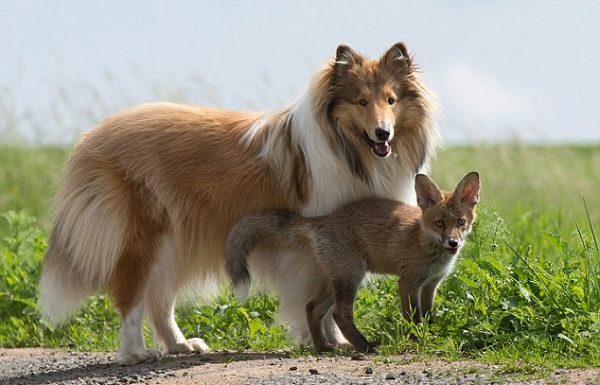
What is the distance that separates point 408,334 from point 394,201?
0.93 metres

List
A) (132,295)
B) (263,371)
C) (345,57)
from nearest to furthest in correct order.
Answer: (263,371)
(345,57)
(132,295)

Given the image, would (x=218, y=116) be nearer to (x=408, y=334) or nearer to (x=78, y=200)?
(x=78, y=200)

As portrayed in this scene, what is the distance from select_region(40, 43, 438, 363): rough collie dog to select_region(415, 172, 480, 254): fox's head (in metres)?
0.38

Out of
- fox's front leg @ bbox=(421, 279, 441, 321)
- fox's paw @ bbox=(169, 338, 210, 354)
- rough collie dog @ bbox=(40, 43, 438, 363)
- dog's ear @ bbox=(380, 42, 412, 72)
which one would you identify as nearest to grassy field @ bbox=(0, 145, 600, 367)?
fox's front leg @ bbox=(421, 279, 441, 321)

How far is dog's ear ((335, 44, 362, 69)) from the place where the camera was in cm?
676

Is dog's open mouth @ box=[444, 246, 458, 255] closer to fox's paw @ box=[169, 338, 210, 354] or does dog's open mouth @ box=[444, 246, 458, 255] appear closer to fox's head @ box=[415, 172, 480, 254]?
fox's head @ box=[415, 172, 480, 254]

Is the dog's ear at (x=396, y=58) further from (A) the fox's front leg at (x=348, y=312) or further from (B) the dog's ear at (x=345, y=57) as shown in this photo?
(A) the fox's front leg at (x=348, y=312)

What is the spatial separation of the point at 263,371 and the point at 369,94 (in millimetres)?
1835

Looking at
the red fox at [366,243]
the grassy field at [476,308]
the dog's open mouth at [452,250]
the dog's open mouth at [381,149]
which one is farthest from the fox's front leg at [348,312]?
the dog's open mouth at [381,149]

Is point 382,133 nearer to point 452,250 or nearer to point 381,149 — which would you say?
point 381,149

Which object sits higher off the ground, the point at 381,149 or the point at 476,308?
the point at 381,149

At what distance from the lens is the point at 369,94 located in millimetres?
6613

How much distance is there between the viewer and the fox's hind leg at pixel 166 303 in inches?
278

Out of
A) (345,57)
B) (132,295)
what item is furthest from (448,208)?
(132,295)
